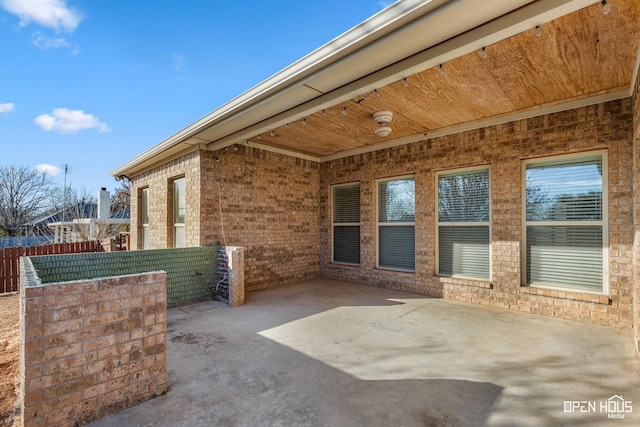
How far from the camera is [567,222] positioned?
14.2 feet

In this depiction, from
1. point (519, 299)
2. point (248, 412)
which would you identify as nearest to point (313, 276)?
point (519, 299)

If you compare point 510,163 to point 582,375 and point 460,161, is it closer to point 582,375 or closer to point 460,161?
point 460,161

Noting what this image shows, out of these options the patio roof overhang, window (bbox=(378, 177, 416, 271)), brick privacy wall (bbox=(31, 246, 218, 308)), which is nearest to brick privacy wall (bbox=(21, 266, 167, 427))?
brick privacy wall (bbox=(31, 246, 218, 308))

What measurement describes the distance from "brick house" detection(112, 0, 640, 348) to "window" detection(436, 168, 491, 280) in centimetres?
2

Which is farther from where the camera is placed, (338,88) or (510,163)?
(510,163)

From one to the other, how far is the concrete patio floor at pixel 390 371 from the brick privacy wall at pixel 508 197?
38 cm

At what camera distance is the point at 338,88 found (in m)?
3.53

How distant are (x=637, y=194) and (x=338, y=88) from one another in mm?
3564

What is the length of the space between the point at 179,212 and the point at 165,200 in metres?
0.51

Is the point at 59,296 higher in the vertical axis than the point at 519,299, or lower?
higher

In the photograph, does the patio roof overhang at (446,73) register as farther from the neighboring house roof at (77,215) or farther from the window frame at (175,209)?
the neighboring house roof at (77,215)

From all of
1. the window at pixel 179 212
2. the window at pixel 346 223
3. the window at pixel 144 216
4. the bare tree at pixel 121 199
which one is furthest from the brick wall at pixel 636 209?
the bare tree at pixel 121 199

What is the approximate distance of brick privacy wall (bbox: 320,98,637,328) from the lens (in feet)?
12.5

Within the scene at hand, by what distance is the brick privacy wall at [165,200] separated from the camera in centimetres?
575
